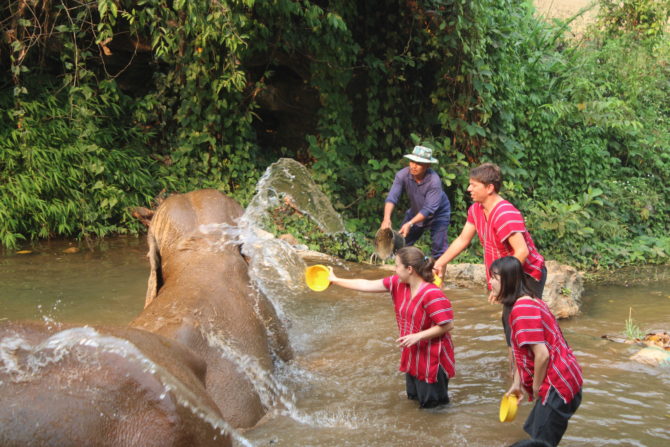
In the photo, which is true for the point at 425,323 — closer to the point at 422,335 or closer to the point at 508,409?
the point at 422,335

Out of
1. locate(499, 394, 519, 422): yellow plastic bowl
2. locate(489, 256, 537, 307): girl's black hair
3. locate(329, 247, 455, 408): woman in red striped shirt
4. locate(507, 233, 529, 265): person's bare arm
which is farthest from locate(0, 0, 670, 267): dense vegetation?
locate(499, 394, 519, 422): yellow plastic bowl

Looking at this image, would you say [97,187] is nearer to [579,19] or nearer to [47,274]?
[47,274]

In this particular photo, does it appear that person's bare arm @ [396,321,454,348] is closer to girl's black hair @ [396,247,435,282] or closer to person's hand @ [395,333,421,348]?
person's hand @ [395,333,421,348]

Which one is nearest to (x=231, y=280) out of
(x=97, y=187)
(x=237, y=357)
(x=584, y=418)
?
(x=237, y=357)

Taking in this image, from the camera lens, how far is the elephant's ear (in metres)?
4.21

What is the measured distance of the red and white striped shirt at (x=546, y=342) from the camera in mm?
3277

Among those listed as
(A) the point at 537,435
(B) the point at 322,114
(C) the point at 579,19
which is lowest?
(A) the point at 537,435

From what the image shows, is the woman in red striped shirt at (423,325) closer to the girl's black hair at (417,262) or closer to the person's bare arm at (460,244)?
the girl's black hair at (417,262)

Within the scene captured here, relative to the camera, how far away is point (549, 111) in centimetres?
1106

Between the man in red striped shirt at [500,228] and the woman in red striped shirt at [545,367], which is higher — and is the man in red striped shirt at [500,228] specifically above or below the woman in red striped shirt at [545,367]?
above

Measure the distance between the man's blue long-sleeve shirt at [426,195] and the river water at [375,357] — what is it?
883 millimetres

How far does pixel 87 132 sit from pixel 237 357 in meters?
6.02

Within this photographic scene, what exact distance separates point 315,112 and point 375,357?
6127 mm

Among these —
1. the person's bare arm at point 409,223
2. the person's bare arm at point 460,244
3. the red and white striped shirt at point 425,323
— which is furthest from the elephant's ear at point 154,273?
the person's bare arm at point 409,223
